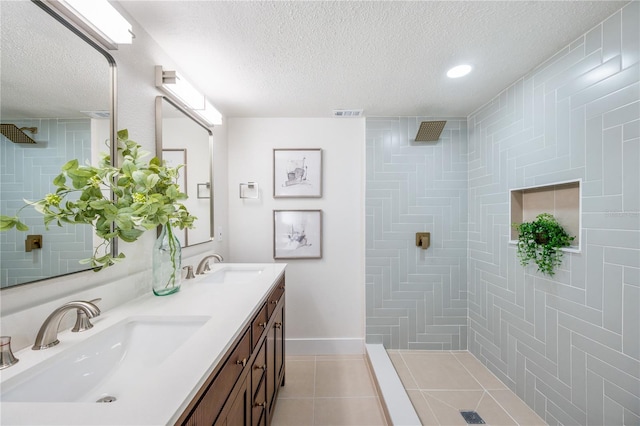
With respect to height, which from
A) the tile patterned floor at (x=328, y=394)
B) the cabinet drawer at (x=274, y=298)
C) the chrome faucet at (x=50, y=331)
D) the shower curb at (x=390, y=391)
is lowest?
the tile patterned floor at (x=328, y=394)

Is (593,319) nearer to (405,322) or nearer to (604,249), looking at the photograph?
(604,249)

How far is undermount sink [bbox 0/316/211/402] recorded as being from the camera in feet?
2.23

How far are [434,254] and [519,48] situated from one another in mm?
1720

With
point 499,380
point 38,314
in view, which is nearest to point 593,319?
point 499,380

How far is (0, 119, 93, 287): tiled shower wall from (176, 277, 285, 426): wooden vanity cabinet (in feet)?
2.17

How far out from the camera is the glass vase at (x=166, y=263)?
1.27 meters

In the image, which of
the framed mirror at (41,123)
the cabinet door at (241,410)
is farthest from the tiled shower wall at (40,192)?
the cabinet door at (241,410)

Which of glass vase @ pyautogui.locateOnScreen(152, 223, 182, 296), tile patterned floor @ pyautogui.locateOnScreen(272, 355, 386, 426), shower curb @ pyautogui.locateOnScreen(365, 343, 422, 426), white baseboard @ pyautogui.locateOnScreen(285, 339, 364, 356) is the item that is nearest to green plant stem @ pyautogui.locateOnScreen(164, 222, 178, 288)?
glass vase @ pyautogui.locateOnScreen(152, 223, 182, 296)

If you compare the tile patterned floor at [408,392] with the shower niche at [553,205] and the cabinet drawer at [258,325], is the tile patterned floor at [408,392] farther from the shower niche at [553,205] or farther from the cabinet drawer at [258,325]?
the shower niche at [553,205]

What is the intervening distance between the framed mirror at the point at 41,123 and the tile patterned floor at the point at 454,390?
2151 millimetres

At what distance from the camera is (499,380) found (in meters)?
2.10

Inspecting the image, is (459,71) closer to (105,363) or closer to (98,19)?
(98,19)

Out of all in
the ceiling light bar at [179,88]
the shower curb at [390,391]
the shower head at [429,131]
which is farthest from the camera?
the shower head at [429,131]

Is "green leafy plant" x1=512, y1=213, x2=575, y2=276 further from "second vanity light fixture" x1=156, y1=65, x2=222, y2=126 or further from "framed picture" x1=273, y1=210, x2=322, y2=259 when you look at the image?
"second vanity light fixture" x1=156, y1=65, x2=222, y2=126
